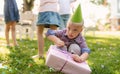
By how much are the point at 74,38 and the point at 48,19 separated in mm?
893

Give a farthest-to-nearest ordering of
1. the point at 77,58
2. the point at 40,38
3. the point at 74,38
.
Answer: the point at 40,38 < the point at 74,38 < the point at 77,58

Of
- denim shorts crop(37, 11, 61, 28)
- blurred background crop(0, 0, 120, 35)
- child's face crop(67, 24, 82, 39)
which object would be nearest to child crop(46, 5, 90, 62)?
child's face crop(67, 24, 82, 39)

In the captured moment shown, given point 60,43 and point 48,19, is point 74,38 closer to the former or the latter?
point 60,43

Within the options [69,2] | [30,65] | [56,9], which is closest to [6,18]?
[69,2]

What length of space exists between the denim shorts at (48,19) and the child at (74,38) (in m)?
0.77

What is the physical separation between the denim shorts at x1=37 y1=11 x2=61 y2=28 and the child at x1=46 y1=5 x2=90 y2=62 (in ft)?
2.54

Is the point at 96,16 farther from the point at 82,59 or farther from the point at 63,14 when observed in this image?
the point at 82,59

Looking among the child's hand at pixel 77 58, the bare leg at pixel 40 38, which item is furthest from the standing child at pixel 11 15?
the child's hand at pixel 77 58

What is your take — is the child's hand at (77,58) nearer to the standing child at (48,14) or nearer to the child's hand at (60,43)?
the child's hand at (60,43)

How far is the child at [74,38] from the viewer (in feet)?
12.4

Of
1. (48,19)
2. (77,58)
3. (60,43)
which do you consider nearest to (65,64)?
(77,58)

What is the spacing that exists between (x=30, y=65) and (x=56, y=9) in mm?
934

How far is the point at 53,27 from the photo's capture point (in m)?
4.84

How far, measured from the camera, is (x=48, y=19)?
4.82 meters
